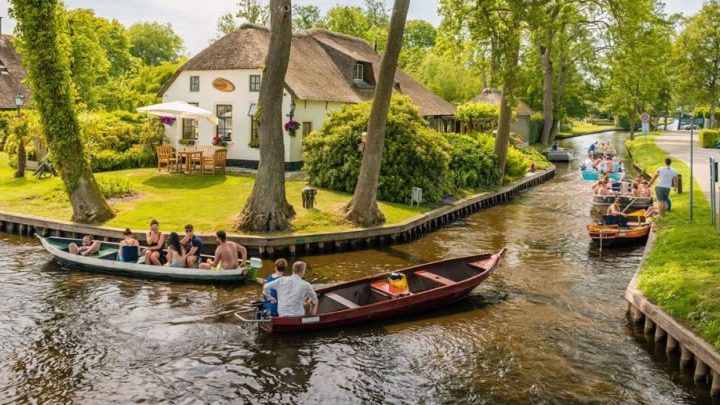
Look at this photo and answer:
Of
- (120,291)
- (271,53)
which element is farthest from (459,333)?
(271,53)

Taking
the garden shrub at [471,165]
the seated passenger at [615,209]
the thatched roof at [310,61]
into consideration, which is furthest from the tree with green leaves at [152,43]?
the seated passenger at [615,209]

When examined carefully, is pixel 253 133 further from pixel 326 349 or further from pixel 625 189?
pixel 326 349

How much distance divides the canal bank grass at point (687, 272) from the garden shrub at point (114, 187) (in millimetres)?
18318

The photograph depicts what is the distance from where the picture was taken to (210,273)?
17.1 m

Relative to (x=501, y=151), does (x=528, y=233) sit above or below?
below

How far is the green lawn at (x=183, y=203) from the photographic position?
71.4 feet

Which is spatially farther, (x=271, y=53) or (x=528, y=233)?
(x=528, y=233)

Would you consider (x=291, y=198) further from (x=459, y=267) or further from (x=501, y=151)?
(x=501, y=151)

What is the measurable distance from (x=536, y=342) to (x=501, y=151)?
73.2 feet

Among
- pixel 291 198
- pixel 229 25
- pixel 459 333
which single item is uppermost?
pixel 229 25

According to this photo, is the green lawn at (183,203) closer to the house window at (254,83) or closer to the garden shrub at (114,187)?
the garden shrub at (114,187)

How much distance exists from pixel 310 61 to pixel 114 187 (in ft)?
47.9

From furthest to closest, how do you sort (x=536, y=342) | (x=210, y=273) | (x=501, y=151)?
(x=501, y=151) < (x=210, y=273) < (x=536, y=342)

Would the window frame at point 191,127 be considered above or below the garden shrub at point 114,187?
above
